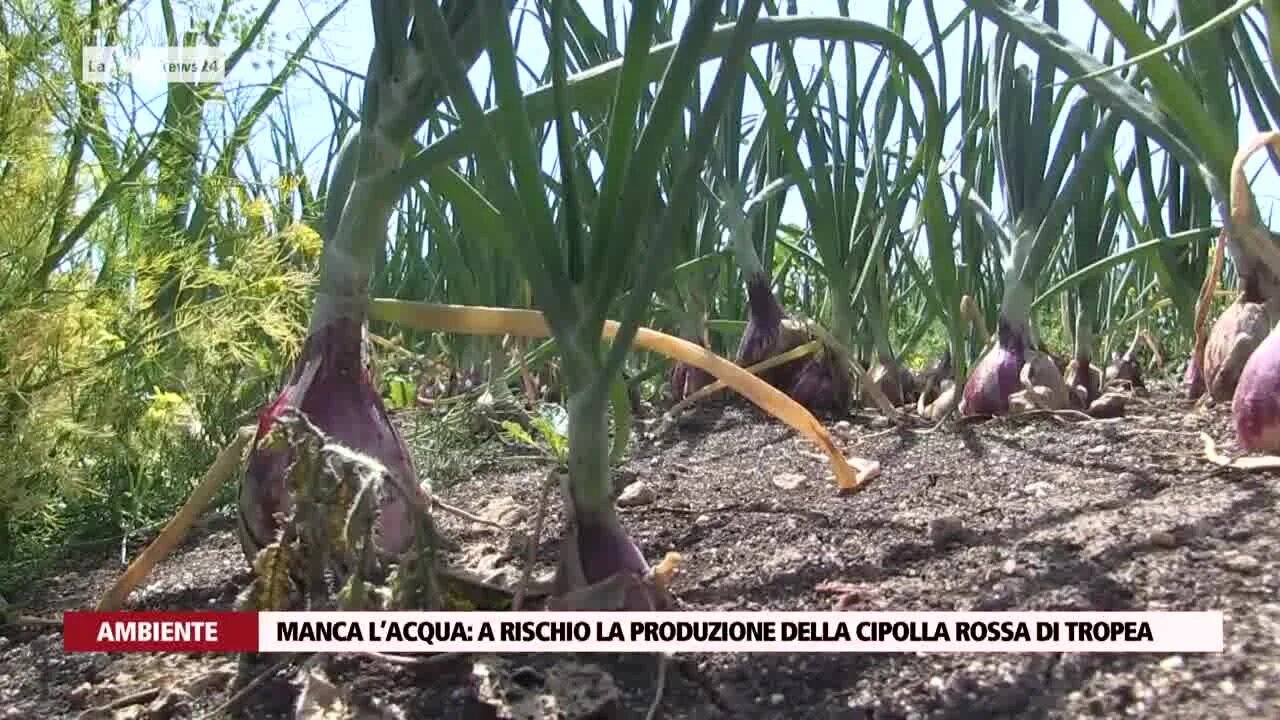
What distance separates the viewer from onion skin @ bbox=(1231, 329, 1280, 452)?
0.63 meters

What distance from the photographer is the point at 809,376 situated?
1.39 meters

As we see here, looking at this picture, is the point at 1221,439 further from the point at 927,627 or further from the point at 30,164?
the point at 30,164

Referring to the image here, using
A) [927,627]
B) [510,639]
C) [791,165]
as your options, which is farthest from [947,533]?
[791,165]

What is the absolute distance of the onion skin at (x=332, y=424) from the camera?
0.57 m

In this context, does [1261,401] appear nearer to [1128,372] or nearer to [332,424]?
[332,424]

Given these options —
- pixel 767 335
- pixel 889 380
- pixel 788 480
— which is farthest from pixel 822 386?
pixel 788 480

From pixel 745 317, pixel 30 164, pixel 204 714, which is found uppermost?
pixel 30 164

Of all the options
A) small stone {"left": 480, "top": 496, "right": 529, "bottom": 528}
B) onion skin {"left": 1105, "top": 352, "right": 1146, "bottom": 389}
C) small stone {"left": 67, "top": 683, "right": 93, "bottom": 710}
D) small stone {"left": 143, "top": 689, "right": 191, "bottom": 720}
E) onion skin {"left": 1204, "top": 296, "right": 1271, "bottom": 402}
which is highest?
onion skin {"left": 1204, "top": 296, "right": 1271, "bottom": 402}

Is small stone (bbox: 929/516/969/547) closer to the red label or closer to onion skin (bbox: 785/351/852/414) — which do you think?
the red label

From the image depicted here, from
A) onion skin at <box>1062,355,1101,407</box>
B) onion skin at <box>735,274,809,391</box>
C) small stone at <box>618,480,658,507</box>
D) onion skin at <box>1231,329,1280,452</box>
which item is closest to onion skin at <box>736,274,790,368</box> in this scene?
onion skin at <box>735,274,809,391</box>

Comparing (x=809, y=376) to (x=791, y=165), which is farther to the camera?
(x=809, y=376)

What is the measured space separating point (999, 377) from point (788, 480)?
17.0 inches

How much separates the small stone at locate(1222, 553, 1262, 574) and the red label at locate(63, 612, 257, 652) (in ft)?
1.55

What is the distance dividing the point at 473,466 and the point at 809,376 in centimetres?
51
